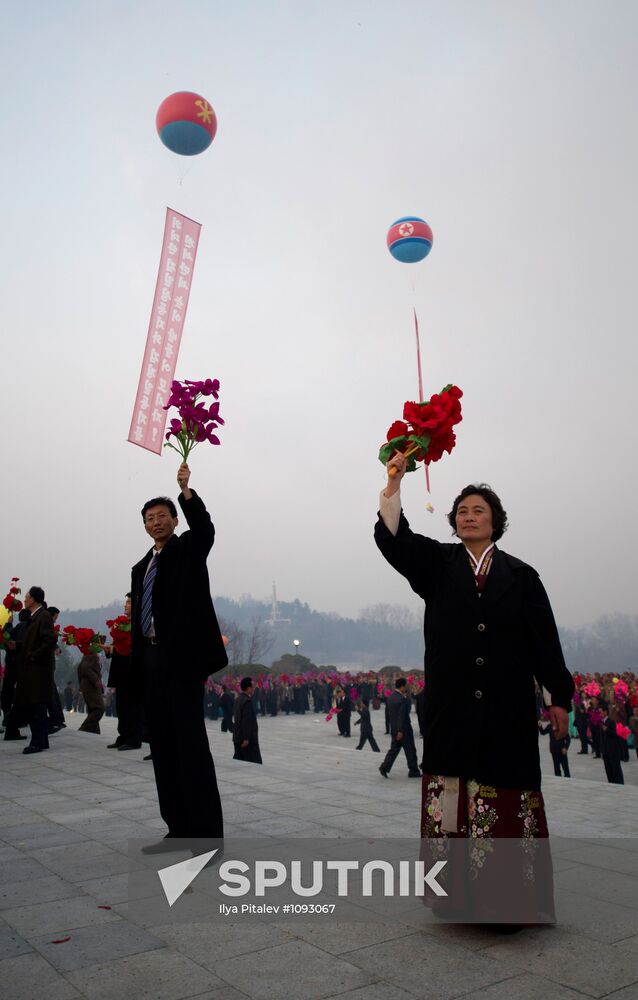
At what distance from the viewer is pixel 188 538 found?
4.04 meters

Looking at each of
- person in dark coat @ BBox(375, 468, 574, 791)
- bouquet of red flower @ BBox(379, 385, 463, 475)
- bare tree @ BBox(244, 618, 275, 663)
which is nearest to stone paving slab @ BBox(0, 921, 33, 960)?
person in dark coat @ BBox(375, 468, 574, 791)

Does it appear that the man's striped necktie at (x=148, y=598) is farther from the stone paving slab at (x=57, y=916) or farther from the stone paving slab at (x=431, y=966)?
the stone paving slab at (x=431, y=966)

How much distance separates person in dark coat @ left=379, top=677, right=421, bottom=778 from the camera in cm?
890

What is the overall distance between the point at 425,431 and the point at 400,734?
23.5 feet

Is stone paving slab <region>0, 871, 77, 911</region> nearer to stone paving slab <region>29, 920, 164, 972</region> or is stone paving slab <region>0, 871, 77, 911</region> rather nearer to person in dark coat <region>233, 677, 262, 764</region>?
stone paving slab <region>29, 920, 164, 972</region>

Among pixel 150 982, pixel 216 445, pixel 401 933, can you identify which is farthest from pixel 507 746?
pixel 216 445

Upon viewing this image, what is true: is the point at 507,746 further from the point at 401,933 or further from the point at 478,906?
the point at 401,933

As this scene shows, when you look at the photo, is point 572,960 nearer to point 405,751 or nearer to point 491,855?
point 491,855

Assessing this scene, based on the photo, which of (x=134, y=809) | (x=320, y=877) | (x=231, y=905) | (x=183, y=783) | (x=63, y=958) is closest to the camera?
(x=63, y=958)

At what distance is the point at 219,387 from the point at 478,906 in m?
2.67

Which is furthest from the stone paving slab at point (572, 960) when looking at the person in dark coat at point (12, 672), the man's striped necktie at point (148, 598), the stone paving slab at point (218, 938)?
the person in dark coat at point (12, 672)

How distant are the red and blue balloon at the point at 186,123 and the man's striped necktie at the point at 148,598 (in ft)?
30.9

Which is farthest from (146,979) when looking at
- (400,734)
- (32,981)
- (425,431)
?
(400,734)

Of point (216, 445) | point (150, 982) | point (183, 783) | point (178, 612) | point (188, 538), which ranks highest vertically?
point (216, 445)
